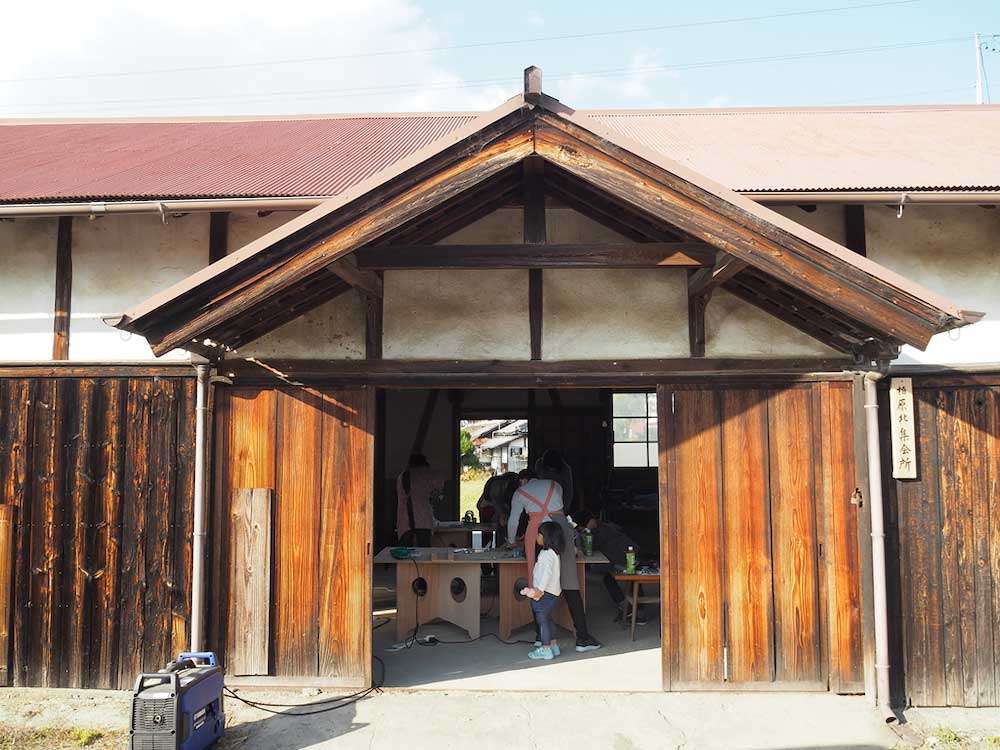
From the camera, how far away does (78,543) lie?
5895 millimetres

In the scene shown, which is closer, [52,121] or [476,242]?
[476,242]

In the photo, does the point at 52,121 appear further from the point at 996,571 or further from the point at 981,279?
the point at 996,571

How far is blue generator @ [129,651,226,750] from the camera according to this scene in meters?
4.40

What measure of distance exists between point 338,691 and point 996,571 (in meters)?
5.11

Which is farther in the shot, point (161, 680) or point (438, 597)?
point (438, 597)

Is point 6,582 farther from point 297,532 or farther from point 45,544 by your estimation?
point 297,532

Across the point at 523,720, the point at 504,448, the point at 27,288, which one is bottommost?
the point at 523,720

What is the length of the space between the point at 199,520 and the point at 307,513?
80 centimetres

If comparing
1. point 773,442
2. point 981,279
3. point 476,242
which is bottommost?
point 773,442

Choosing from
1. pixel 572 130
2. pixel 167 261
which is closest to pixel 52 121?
pixel 167 261

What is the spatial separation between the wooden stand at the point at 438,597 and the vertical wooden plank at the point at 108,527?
8.57ft

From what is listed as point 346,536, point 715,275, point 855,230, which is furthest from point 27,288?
point 855,230

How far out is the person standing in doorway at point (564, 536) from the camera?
7.15 meters

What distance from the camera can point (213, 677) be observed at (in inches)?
194
